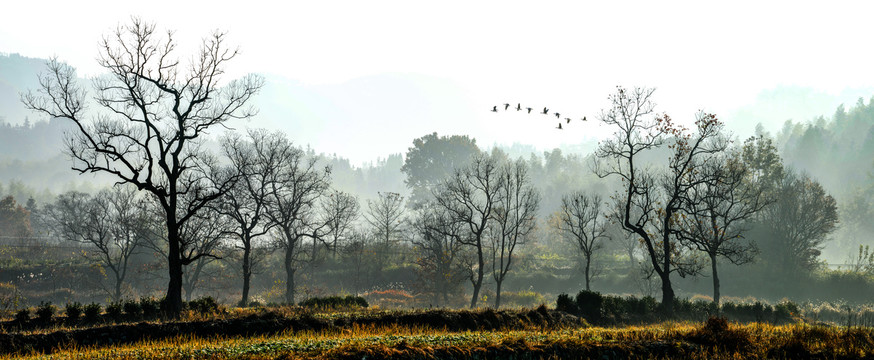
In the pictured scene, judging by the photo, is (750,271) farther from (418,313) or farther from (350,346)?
(350,346)

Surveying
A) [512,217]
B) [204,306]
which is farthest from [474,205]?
[204,306]

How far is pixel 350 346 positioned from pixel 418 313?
807cm

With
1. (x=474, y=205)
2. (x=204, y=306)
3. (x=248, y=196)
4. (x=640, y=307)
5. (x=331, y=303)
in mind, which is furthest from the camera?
(x=474, y=205)

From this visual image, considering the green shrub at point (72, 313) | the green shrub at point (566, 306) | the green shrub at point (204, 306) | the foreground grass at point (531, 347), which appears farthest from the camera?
the green shrub at point (566, 306)

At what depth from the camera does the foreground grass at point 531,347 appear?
10008 mm

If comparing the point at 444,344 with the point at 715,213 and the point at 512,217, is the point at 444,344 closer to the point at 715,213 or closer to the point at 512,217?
the point at 715,213

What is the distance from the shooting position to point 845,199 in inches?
3824

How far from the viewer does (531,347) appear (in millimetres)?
11109

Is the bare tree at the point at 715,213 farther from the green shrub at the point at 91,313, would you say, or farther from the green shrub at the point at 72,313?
the green shrub at the point at 72,313

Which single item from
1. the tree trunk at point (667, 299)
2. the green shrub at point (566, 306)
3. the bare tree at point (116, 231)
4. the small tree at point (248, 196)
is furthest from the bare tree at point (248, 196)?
the tree trunk at point (667, 299)

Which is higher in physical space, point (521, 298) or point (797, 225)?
point (797, 225)

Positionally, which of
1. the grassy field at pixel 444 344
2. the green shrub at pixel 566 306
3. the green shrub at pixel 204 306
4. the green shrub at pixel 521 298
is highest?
the grassy field at pixel 444 344

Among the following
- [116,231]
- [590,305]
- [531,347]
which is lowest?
[590,305]

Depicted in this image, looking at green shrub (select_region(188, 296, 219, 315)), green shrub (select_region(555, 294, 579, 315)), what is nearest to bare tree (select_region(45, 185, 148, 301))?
green shrub (select_region(188, 296, 219, 315))
